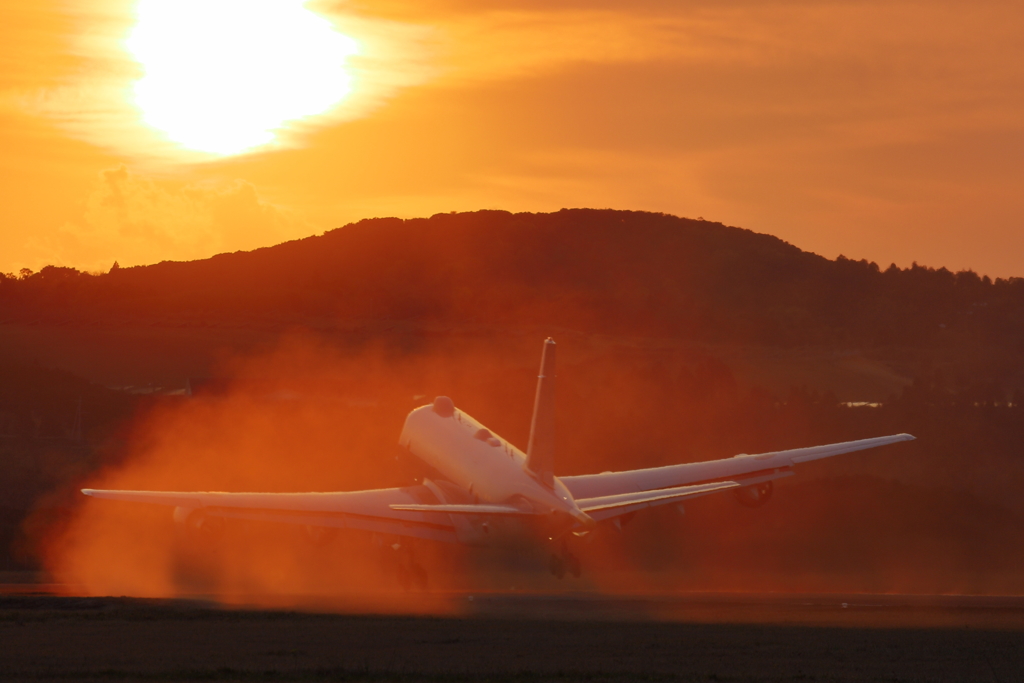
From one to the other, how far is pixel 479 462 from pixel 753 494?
1373cm

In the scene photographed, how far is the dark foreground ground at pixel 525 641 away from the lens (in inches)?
1129

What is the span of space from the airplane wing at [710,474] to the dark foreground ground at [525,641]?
9.08 metres

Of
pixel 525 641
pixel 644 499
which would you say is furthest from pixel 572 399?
pixel 525 641

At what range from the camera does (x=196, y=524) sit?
153ft

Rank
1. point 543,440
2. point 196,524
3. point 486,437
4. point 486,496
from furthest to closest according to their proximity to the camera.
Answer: point 486,437 < point 196,524 < point 486,496 < point 543,440

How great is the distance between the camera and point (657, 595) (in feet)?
155

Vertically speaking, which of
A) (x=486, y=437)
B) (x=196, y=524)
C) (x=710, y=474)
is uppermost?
(x=486, y=437)

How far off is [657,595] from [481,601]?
7.89 meters

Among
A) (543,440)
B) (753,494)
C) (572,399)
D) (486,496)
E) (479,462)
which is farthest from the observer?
(572,399)

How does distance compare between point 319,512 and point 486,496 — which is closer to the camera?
point 486,496

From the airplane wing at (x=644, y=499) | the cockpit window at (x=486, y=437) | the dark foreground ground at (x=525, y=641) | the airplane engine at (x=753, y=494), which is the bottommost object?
the dark foreground ground at (x=525, y=641)

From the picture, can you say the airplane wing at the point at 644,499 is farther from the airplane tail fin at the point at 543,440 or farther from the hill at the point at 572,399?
the hill at the point at 572,399

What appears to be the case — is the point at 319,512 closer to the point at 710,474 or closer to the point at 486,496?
the point at 486,496

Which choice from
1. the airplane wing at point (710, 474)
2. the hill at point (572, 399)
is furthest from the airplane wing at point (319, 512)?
the hill at point (572, 399)
